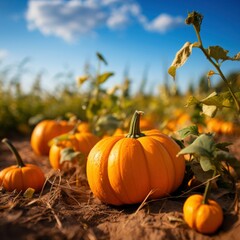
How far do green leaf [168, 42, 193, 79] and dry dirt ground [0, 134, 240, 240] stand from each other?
846mm

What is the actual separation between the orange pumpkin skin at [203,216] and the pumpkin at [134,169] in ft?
1.21

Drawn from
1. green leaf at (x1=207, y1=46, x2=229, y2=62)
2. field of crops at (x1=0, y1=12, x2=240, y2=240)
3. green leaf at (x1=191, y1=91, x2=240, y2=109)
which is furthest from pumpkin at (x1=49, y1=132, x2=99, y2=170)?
green leaf at (x1=207, y1=46, x2=229, y2=62)

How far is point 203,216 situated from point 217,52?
932 millimetres

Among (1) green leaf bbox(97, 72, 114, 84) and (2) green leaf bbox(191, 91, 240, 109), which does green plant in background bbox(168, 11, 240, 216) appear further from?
(1) green leaf bbox(97, 72, 114, 84)

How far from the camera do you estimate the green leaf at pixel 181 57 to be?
178cm

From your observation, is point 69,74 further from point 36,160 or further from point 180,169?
point 180,169

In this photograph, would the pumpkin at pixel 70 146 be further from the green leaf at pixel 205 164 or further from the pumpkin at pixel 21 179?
the green leaf at pixel 205 164

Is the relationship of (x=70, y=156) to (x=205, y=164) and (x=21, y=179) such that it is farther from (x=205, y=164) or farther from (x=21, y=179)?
(x=205, y=164)

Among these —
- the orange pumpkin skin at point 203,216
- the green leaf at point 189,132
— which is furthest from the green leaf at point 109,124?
the orange pumpkin skin at point 203,216

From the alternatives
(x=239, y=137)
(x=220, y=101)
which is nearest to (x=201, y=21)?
(x=220, y=101)

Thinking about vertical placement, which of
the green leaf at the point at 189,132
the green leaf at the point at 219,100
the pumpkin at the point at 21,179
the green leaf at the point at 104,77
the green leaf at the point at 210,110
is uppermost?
the green leaf at the point at 104,77

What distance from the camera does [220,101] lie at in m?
1.99

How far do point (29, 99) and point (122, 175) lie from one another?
17.5ft

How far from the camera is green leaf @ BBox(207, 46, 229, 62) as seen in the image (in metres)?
1.81
